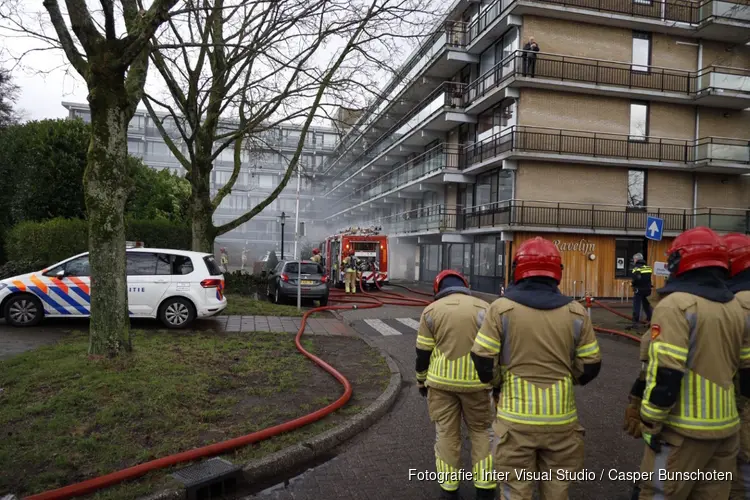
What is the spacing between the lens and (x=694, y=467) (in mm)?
2697

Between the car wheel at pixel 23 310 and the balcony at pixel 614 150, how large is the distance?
1746cm

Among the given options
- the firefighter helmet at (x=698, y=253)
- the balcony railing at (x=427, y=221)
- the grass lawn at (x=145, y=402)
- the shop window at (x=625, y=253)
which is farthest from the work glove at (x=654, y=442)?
the balcony railing at (x=427, y=221)

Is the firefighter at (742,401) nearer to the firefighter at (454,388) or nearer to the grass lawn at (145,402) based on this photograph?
the firefighter at (454,388)

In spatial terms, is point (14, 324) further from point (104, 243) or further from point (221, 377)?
point (221, 377)

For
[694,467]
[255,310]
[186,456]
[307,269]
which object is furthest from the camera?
[307,269]

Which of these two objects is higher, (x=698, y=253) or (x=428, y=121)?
Result: (x=428, y=121)

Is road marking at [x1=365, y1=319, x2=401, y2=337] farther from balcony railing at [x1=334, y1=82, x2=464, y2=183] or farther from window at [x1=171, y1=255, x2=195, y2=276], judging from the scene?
balcony railing at [x1=334, y1=82, x2=464, y2=183]

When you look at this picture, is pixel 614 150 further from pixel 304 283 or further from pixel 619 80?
pixel 304 283

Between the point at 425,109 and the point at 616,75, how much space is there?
32.5 ft

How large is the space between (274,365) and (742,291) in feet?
18.9

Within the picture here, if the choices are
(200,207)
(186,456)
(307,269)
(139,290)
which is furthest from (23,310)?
(186,456)

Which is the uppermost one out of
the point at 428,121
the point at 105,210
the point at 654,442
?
the point at 428,121

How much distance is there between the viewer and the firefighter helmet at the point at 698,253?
2820 millimetres

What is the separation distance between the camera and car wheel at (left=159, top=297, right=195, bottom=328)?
10469 mm
